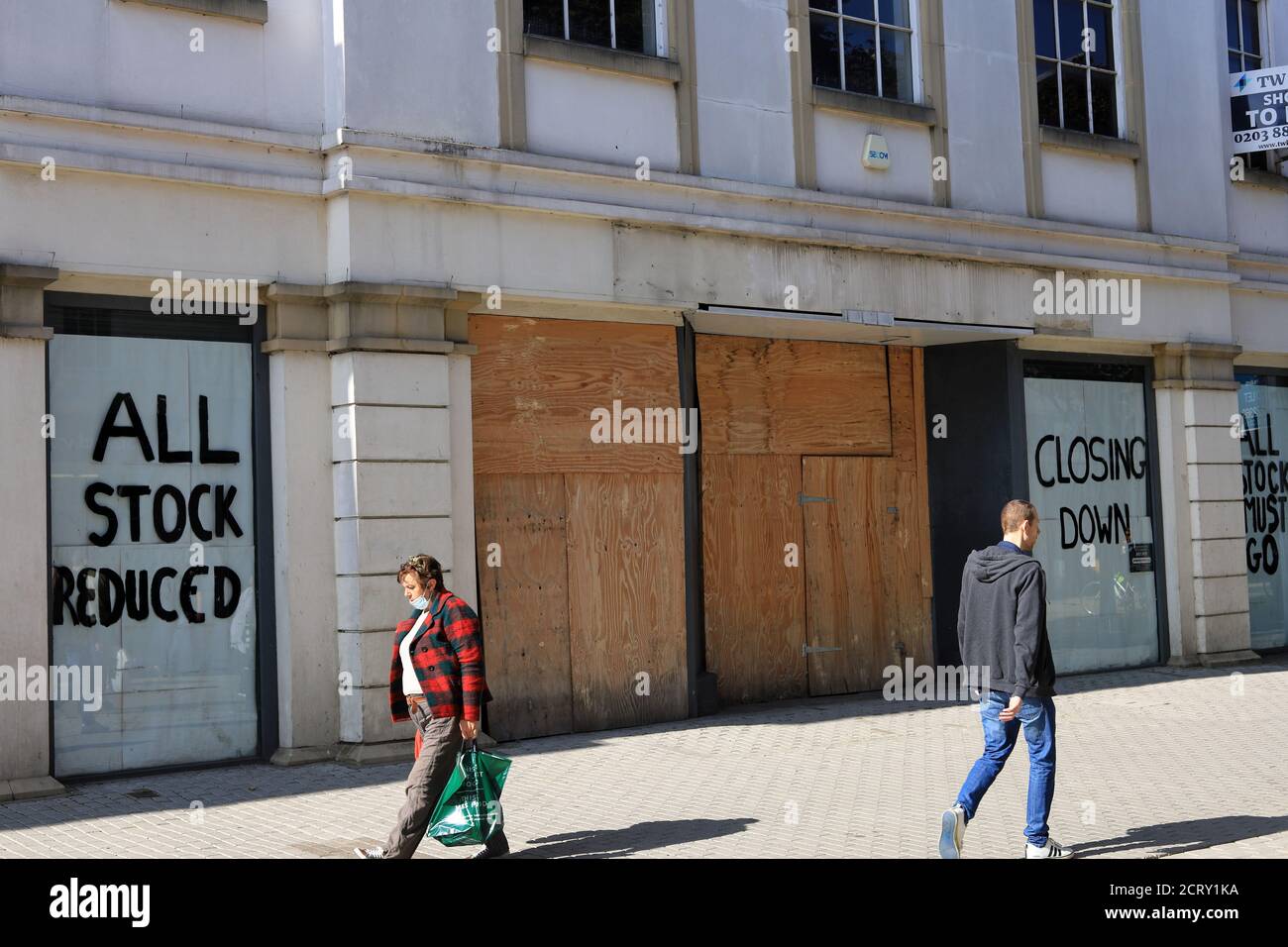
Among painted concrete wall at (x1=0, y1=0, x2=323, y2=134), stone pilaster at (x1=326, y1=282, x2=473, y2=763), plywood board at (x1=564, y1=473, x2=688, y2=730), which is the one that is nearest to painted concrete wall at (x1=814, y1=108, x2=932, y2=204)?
plywood board at (x1=564, y1=473, x2=688, y2=730)

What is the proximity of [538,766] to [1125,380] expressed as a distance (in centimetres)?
854

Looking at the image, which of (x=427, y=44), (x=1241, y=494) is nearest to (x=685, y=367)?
(x=427, y=44)

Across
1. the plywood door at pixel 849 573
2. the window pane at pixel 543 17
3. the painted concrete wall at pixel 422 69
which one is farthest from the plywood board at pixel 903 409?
the painted concrete wall at pixel 422 69

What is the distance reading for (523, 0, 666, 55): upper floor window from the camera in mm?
12031

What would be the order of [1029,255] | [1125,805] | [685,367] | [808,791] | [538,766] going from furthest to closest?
[1029,255] → [685,367] → [538,766] → [808,791] → [1125,805]

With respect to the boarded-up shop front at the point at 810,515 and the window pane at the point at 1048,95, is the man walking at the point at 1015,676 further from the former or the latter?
the window pane at the point at 1048,95

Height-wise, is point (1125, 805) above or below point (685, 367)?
below

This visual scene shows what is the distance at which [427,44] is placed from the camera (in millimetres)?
11312

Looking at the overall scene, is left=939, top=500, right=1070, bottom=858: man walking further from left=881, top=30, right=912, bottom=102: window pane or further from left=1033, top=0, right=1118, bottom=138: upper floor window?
left=1033, top=0, right=1118, bottom=138: upper floor window

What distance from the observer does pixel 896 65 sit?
14.3 metres

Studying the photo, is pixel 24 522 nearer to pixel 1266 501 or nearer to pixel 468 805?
pixel 468 805

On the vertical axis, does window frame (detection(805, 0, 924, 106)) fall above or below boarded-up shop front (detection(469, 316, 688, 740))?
above

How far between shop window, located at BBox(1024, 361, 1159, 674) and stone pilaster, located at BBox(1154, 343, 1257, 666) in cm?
20

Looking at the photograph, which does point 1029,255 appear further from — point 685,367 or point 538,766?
point 538,766
